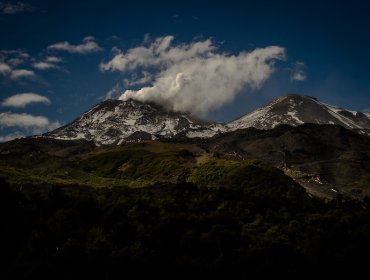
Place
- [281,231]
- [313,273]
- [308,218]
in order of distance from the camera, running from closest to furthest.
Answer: [313,273]
[281,231]
[308,218]

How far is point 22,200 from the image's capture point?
308ft

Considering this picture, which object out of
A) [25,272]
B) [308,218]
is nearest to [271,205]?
[308,218]

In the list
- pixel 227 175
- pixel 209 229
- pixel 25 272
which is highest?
pixel 227 175

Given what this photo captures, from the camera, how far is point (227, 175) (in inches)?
7500

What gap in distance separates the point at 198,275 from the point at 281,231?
32357 millimetres

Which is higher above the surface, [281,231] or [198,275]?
[281,231]

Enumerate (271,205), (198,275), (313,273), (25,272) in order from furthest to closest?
1. (271,205)
2. (313,273)
3. (198,275)
4. (25,272)

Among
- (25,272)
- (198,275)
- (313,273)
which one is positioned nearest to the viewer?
(25,272)

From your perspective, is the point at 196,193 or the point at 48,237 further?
the point at 196,193

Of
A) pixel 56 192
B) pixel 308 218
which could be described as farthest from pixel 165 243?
pixel 308 218

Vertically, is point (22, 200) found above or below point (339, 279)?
above

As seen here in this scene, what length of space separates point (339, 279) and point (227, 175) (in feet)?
346

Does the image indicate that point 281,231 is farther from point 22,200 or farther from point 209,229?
point 22,200

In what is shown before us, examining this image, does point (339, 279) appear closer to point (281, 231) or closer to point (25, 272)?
point (281, 231)
